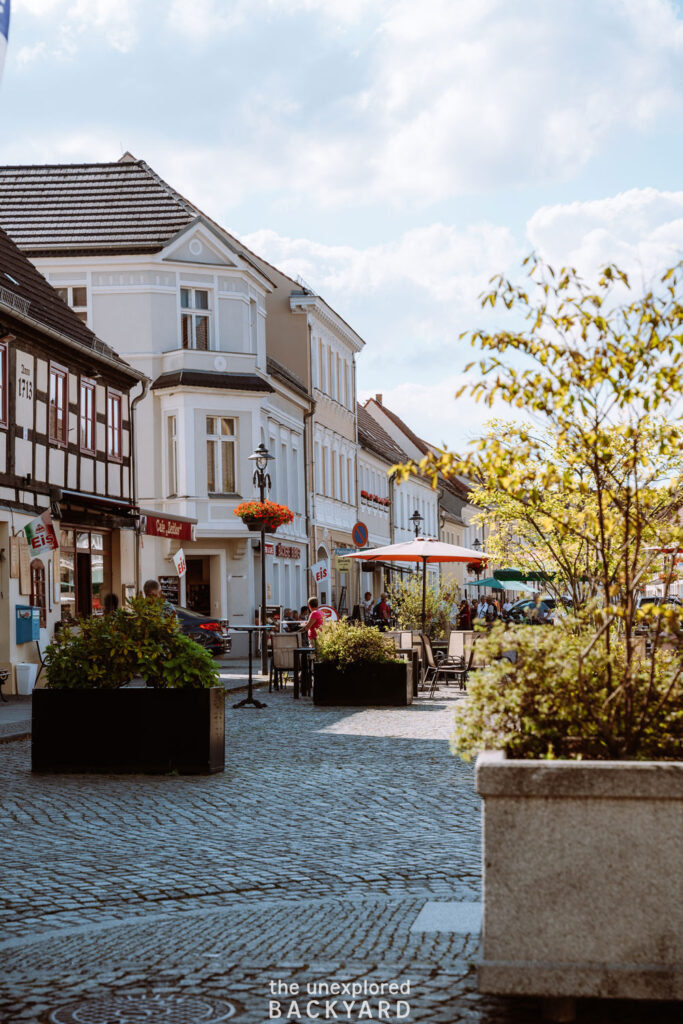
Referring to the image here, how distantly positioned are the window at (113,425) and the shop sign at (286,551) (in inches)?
438

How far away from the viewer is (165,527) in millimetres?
32938

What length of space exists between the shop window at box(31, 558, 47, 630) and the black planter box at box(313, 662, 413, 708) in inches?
281

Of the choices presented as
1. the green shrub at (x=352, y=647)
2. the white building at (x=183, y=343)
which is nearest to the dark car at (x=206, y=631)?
the white building at (x=183, y=343)

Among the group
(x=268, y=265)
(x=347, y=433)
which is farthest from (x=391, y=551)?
(x=347, y=433)

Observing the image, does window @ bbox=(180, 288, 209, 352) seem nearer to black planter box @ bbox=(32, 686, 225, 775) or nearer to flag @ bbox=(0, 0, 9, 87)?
black planter box @ bbox=(32, 686, 225, 775)

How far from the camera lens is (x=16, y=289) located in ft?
89.2

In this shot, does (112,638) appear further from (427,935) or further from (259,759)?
(427,935)

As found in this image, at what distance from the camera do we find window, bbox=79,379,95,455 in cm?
2834

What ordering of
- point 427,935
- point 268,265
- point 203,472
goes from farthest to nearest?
point 268,265, point 203,472, point 427,935

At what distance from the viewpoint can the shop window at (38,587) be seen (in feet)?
83.0

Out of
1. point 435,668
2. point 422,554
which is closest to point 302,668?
point 435,668

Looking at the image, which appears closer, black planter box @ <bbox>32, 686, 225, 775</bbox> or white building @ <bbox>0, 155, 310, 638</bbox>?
black planter box @ <bbox>32, 686, 225, 775</bbox>

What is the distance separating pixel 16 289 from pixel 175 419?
Result: 11776mm

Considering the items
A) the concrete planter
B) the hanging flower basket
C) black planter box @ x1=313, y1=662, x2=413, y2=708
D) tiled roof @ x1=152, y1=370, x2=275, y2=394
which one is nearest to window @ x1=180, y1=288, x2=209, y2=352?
tiled roof @ x1=152, y1=370, x2=275, y2=394
